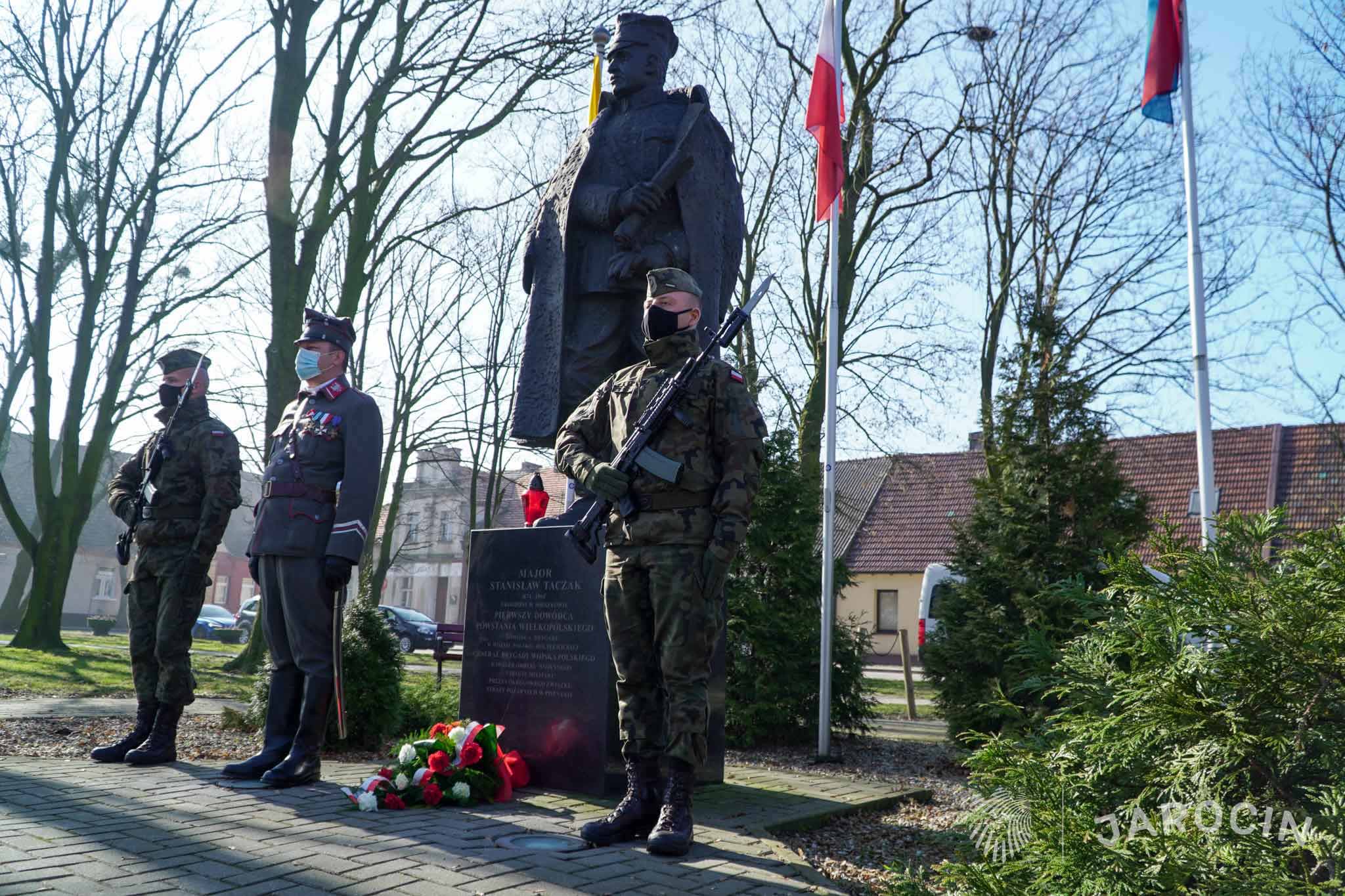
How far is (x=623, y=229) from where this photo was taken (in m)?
6.18

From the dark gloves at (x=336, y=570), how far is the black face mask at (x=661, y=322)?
6.71 feet

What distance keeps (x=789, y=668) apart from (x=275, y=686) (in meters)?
5.28

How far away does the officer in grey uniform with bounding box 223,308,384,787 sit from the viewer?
5.58 meters

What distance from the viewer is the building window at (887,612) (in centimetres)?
3516

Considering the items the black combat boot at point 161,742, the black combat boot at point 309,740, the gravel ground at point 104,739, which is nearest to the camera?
the black combat boot at point 309,740

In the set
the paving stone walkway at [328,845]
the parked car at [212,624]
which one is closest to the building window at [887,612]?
the parked car at [212,624]

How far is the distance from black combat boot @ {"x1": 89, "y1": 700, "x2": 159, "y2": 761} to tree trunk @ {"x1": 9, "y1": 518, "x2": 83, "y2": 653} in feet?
45.6

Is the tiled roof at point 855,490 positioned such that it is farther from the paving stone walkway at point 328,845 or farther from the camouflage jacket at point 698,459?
the camouflage jacket at point 698,459

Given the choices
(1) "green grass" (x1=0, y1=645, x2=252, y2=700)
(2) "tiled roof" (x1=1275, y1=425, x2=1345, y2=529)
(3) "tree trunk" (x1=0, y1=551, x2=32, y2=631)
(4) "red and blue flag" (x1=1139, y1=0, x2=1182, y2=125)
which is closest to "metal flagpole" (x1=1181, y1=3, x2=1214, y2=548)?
(4) "red and blue flag" (x1=1139, y1=0, x2=1182, y2=125)

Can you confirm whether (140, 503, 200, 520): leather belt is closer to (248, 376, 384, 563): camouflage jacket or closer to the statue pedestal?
(248, 376, 384, 563): camouflage jacket

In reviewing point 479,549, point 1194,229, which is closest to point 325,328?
point 479,549

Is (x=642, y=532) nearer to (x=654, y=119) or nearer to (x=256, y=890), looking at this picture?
(x=256, y=890)

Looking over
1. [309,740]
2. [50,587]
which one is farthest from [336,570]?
[50,587]

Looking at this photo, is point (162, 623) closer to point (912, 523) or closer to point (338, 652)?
point (338, 652)
